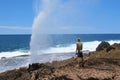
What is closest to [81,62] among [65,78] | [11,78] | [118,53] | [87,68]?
[87,68]

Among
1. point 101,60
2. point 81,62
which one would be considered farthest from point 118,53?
point 81,62

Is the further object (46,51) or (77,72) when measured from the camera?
(46,51)

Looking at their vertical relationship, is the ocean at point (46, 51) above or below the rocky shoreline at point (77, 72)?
below

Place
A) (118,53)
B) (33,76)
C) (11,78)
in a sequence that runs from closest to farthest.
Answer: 1. (33,76)
2. (11,78)
3. (118,53)

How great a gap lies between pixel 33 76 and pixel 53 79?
138 cm

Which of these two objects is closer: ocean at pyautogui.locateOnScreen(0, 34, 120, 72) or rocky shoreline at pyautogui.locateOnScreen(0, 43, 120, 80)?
rocky shoreline at pyautogui.locateOnScreen(0, 43, 120, 80)

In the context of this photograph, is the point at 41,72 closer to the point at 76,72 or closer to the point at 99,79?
the point at 76,72

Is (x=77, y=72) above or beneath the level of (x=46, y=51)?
above

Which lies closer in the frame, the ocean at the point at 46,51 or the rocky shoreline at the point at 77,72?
the rocky shoreline at the point at 77,72

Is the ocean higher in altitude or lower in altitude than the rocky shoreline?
lower

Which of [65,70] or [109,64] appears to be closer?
[65,70]

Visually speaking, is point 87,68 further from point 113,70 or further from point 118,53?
point 118,53

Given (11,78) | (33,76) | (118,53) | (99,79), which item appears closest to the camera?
(99,79)

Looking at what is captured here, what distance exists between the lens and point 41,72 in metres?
20.0
